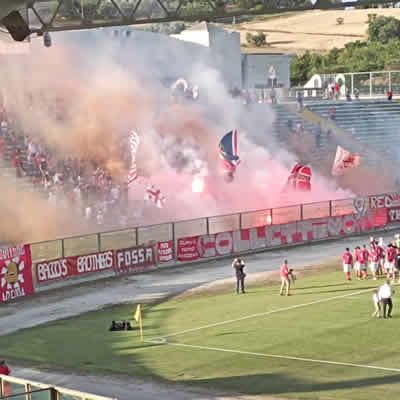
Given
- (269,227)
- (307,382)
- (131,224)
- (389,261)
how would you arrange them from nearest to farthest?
(307,382) → (389,261) → (269,227) → (131,224)

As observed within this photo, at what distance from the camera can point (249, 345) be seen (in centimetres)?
2577

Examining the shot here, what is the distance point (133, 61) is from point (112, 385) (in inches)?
1447

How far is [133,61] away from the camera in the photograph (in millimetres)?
57094

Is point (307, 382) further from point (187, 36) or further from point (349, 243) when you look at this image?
point (187, 36)

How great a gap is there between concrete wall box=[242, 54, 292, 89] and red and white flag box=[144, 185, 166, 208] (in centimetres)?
2517

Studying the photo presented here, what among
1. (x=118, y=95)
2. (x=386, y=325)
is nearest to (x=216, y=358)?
(x=386, y=325)

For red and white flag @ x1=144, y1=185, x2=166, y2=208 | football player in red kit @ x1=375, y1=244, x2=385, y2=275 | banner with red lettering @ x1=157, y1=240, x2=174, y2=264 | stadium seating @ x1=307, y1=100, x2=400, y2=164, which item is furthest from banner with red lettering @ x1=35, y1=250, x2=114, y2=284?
stadium seating @ x1=307, y1=100, x2=400, y2=164

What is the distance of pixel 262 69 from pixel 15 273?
44.9 metres

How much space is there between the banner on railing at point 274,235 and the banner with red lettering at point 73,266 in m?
4.07

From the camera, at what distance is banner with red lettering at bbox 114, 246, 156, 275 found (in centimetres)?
3834

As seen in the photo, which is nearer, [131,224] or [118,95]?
[131,224]

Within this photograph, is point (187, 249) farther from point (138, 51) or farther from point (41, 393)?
point (41, 393)

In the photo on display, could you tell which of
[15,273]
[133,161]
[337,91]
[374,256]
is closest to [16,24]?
[15,273]

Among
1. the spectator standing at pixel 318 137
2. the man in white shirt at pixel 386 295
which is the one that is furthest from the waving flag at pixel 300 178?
the man in white shirt at pixel 386 295
